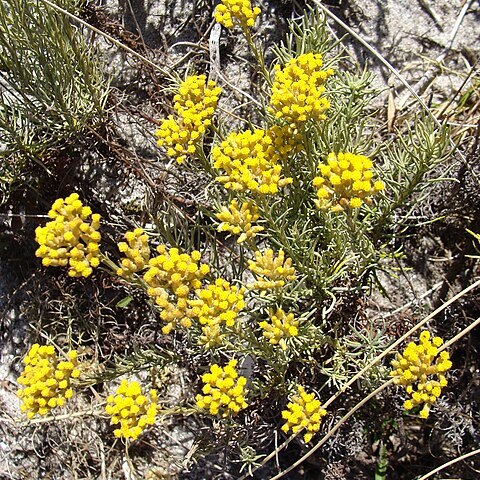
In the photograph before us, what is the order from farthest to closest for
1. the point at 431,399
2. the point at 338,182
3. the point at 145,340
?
the point at 145,340
the point at 431,399
the point at 338,182

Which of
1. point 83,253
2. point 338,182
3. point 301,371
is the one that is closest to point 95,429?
point 301,371

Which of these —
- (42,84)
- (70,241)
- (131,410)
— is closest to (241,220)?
(70,241)

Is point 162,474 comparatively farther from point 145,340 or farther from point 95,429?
point 145,340

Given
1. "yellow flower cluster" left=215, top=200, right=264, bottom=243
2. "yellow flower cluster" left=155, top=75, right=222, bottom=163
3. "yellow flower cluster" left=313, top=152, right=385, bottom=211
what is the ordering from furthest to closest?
"yellow flower cluster" left=155, top=75, right=222, bottom=163 < "yellow flower cluster" left=215, top=200, right=264, bottom=243 < "yellow flower cluster" left=313, top=152, right=385, bottom=211

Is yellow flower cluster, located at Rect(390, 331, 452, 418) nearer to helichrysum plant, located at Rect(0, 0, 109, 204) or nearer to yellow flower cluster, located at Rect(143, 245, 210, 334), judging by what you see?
yellow flower cluster, located at Rect(143, 245, 210, 334)

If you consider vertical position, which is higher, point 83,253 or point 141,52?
point 141,52

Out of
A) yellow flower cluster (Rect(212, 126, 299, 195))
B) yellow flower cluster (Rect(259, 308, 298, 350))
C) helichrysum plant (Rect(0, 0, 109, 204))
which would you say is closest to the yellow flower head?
yellow flower cluster (Rect(259, 308, 298, 350))
